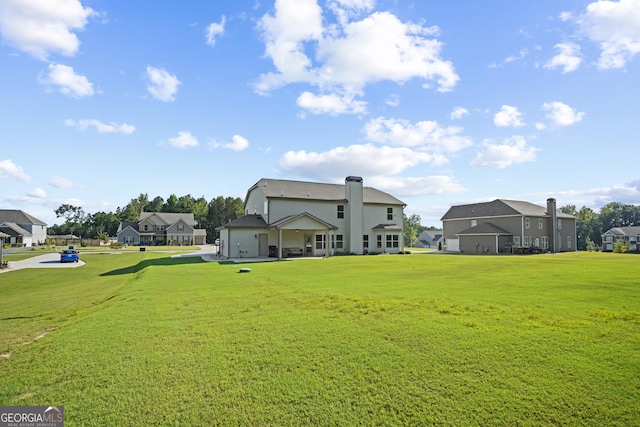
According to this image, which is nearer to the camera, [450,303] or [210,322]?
[210,322]

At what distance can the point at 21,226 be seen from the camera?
69.7 metres

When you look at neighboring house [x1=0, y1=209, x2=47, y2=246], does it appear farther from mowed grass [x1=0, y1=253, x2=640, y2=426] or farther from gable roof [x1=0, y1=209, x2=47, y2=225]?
mowed grass [x1=0, y1=253, x2=640, y2=426]

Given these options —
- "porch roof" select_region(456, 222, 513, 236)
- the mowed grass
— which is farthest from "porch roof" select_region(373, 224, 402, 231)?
the mowed grass

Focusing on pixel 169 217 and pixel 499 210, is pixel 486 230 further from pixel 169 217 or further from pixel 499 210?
pixel 169 217

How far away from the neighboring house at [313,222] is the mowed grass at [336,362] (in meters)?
19.8

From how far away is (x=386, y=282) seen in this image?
13688 millimetres

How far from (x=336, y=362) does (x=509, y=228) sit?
43.2m

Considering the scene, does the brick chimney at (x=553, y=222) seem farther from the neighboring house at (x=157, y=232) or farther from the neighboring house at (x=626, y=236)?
the neighboring house at (x=157, y=232)

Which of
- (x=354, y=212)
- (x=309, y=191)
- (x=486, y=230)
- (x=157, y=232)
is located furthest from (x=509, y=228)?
(x=157, y=232)

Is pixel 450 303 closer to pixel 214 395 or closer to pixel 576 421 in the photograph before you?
pixel 576 421

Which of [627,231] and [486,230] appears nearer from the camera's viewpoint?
[486,230]

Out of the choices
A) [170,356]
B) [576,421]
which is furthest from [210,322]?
[576,421]

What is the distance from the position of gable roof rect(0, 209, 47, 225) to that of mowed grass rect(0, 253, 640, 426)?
79.7 meters

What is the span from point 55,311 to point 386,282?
11309 millimetres
